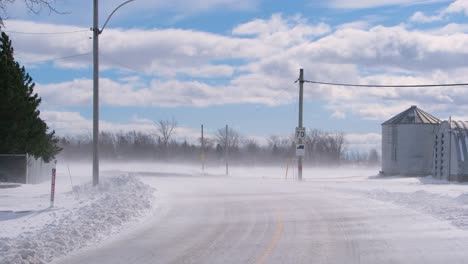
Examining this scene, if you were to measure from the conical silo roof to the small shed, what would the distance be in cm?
436

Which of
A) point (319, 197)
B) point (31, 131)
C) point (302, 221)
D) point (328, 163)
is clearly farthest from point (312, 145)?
point (302, 221)

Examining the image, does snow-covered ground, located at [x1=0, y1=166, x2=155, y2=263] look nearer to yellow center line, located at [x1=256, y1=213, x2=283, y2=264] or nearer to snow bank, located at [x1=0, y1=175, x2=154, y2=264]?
snow bank, located at [x1=0, y1=175, x2=154, y2=264]

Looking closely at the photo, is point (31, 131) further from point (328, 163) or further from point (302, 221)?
point (328, 163)

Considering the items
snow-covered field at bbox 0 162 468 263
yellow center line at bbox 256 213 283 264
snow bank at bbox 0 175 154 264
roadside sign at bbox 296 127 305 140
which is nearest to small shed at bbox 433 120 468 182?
roadside sign at bbox 296 127 305 140

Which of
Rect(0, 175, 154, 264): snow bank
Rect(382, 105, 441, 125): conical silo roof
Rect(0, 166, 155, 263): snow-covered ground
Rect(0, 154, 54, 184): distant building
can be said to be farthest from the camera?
Rect(382, 105, 441, 125): conical silo roof

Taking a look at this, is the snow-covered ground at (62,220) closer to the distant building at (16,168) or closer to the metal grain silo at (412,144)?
the distant building at (16,168)

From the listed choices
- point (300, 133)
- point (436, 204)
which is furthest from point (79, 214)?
point (300, 133)

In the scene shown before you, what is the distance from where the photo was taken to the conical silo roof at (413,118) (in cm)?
4838

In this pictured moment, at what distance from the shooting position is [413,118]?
4847cm

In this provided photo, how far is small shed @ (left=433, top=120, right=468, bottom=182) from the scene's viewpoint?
39344 mm

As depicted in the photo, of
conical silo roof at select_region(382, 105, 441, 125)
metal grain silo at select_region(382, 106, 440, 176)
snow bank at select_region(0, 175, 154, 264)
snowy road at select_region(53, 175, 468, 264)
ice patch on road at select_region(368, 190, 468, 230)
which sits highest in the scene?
conical silo roof at select_region(382, 105, 441, 125)

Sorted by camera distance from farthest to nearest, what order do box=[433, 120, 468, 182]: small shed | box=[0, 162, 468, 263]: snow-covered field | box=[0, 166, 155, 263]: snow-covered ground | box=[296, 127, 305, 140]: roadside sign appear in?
box=[433, 120, 468, 182]: small shed
box=[296, 127, 305, 140]: roadside sign
box=[0, 162, 468, 263]: snow-covered field
box=[0, 166, 155, 263]: snow-covered ground

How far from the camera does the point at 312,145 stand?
114125mm

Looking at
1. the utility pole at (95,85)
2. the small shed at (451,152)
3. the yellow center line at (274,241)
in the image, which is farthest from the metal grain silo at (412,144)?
the yellow center line at (274,241)
